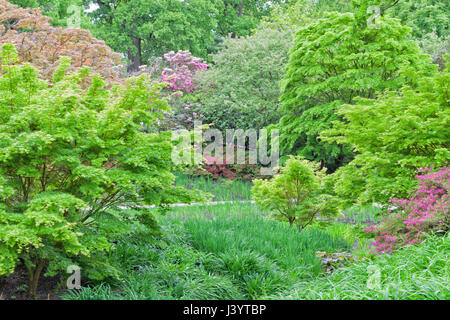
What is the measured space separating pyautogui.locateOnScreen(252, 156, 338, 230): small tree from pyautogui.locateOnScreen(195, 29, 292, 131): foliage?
613 centimetres

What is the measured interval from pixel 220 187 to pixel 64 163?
7787mm

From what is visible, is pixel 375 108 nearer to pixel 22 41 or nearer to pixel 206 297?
pixel 206 297

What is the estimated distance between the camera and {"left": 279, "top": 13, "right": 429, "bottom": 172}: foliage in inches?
388

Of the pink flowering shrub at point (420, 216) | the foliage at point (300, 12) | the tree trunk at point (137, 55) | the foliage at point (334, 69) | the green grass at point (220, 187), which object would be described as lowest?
the green grass at point (220, 187)

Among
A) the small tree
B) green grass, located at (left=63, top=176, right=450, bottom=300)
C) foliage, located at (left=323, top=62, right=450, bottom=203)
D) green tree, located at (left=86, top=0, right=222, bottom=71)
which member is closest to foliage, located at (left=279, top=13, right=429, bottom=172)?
the small tree

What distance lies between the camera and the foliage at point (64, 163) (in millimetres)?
3230

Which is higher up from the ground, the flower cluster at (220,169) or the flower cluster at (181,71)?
the flower cluster at (181,71)

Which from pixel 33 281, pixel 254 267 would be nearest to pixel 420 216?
pixel 254 267

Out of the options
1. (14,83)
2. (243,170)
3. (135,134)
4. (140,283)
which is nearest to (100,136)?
(135,134)

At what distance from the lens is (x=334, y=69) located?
1073 centimetres

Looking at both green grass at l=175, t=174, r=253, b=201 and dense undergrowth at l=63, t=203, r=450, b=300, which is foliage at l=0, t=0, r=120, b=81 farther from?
dense undergrowth at l=63, t=203, r=450, b=300

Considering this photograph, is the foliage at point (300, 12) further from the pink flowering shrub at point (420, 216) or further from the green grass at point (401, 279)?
the green grass at point (401, 279)

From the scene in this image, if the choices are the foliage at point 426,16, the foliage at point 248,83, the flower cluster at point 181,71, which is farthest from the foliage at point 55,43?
the foliage at point 426,16

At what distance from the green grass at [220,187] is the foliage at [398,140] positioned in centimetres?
488
